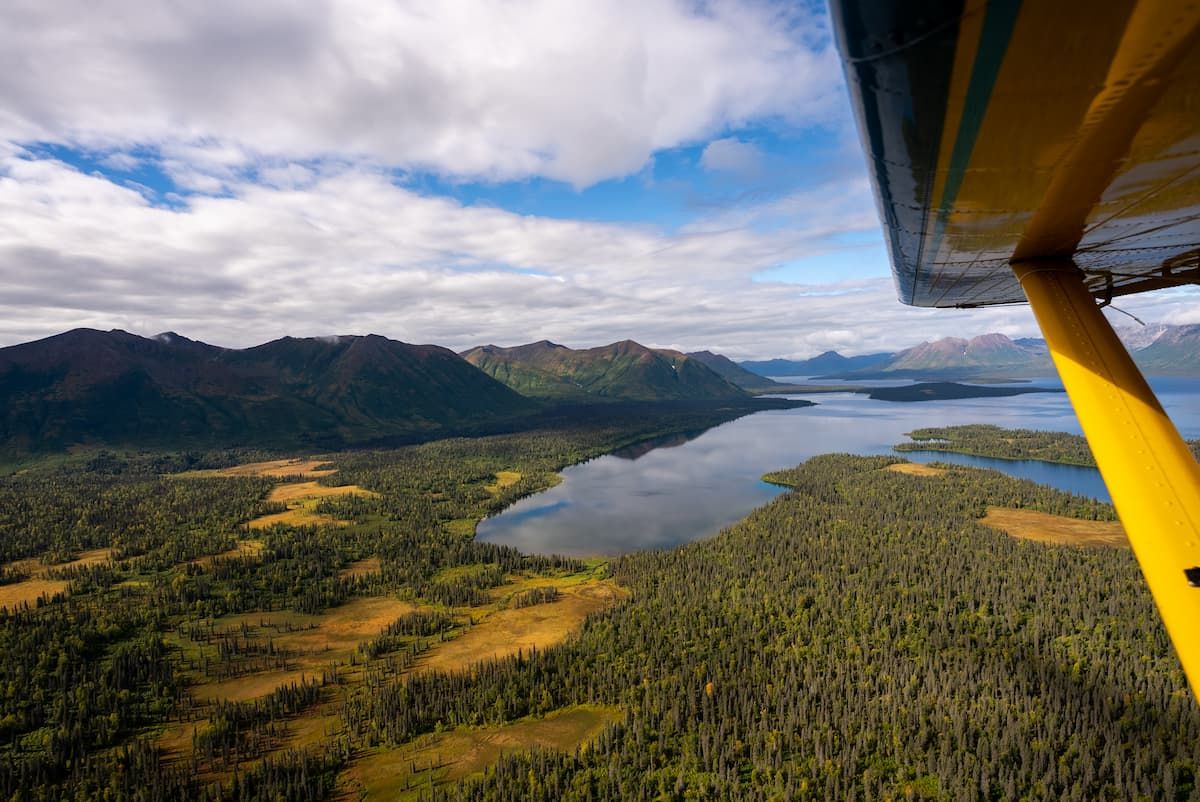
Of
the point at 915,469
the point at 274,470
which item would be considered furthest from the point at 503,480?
the point at 915,469

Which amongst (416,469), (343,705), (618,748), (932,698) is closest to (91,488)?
(416,469)

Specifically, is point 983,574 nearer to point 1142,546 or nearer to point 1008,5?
point 1142,546

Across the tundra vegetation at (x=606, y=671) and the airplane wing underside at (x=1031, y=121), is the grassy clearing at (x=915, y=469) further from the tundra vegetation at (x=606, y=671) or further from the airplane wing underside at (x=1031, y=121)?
the airplane wing underside at (x=1031, y=121)

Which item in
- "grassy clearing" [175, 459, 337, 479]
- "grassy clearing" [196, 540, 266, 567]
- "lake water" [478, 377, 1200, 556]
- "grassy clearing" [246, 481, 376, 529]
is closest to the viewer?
"grassy clearing" [196, 540, 266, 567]

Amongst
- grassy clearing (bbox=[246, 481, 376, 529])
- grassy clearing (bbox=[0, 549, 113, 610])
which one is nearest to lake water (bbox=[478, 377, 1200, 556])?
grassy clearing (bbox=[246, 481, 376, 529])

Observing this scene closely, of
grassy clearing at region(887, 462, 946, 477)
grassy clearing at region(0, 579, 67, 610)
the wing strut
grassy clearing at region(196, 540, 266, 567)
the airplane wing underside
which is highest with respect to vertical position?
the airplane wing underside

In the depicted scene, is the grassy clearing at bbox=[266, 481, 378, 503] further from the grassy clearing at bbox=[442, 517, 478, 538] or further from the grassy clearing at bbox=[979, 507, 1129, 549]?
the grassy clearing at bbox=[979, 507, 1129, 549]
